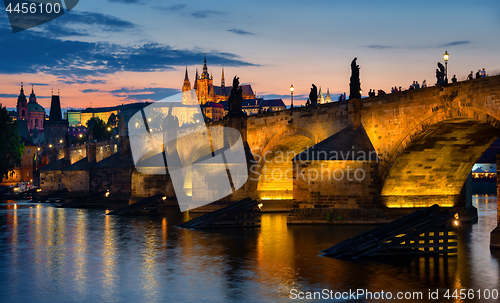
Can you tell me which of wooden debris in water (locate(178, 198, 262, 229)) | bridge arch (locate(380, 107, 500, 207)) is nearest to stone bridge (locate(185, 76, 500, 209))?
bridge arch (locate(380, 107, 500, 207))

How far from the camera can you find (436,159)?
1099 inches

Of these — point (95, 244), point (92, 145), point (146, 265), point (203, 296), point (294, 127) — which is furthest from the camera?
point (92, 145)

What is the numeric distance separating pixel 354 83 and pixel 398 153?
18.6 ft

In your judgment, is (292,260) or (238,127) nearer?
(292,260)

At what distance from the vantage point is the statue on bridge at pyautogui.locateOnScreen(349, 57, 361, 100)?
30.8m

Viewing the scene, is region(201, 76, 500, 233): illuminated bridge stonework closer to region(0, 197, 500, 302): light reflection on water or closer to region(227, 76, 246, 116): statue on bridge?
region(0, 197, 500, 302): light reflection on water

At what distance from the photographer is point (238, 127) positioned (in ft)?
140

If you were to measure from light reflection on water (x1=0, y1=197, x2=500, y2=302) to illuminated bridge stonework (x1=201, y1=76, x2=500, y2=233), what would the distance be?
6.75 feet

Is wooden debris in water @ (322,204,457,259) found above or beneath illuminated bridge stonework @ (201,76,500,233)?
beneath

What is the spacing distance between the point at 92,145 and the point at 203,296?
60693mm

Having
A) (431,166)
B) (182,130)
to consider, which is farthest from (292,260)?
(182,130)

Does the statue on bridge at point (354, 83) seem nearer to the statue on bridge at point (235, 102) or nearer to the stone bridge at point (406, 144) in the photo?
the stone bridge at point (406, 144)

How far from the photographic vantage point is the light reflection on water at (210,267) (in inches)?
564

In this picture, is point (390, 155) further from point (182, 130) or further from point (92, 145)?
point (92, 145)
